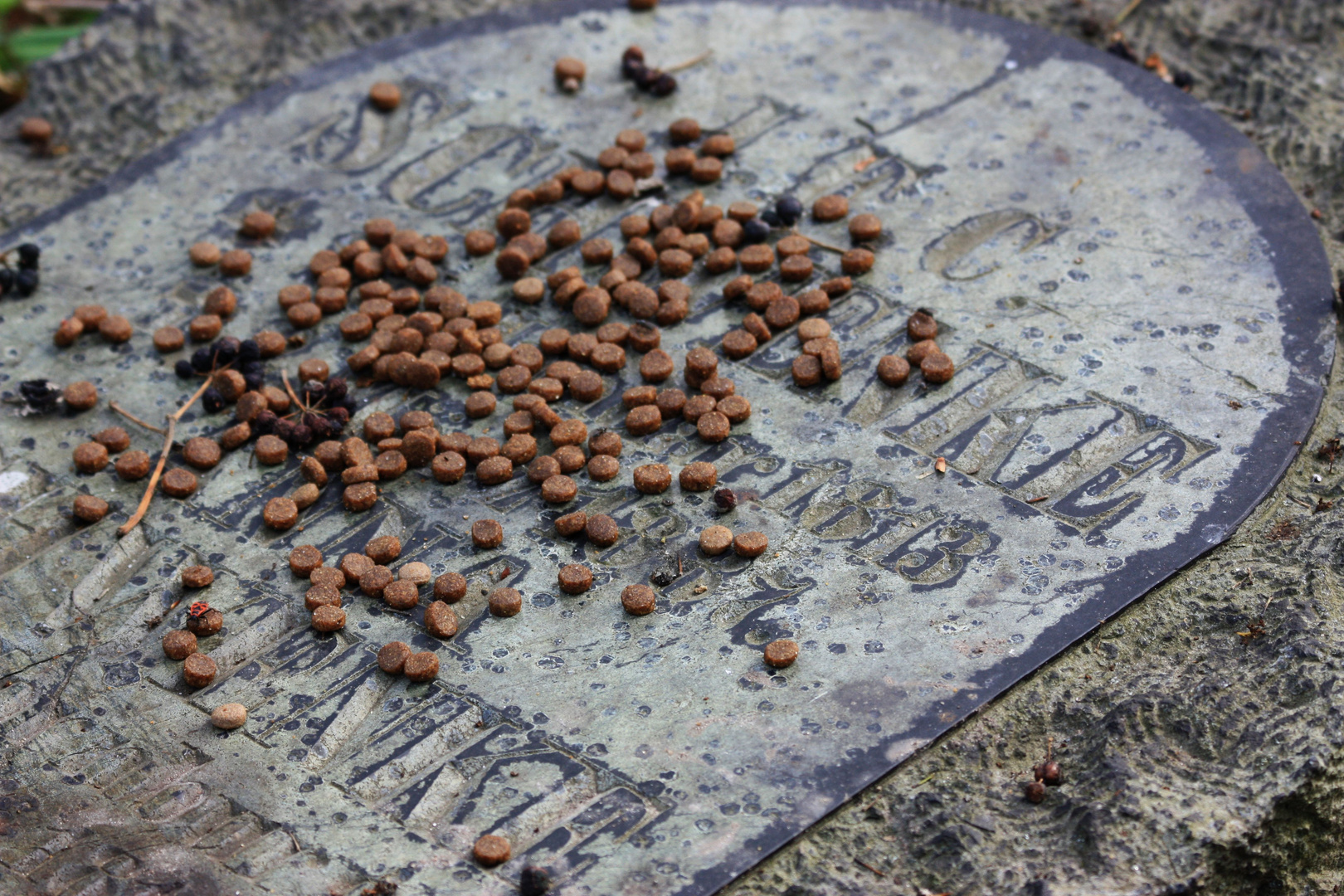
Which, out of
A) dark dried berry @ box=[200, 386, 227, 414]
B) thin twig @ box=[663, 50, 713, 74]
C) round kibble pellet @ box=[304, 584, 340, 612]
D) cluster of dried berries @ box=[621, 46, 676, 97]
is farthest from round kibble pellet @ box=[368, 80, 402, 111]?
round kibble pellet @ box=[304, 584, 340, 612]

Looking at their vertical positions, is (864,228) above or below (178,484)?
above

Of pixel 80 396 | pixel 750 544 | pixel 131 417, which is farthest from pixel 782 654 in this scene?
pixel 80 396

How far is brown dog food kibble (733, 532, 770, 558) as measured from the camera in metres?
2.81

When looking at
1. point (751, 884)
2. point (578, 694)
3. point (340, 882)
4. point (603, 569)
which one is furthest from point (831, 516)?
point (340, 882)

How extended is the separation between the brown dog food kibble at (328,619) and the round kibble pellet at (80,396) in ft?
3.07

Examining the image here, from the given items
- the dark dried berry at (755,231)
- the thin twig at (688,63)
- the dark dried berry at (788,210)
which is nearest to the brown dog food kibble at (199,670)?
the dark dried berry at (755,231)

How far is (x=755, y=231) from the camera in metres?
3.52

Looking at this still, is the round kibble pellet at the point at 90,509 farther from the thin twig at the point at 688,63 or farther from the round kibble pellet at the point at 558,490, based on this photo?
the thin twig at the point at 688,63

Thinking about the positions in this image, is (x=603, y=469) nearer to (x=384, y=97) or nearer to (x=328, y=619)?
(x=328, y=619)

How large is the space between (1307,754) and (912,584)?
0.74 meters

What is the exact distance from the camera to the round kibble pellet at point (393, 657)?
2678 millimetres

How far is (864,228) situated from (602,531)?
1103 millimetres

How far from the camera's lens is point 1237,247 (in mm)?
3361

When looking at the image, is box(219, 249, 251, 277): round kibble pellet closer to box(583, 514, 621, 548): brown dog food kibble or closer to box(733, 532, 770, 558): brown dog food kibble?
box(583, 514, 621, 548): brown dog food kibble
